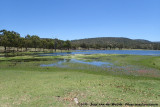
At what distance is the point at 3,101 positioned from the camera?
8.04m

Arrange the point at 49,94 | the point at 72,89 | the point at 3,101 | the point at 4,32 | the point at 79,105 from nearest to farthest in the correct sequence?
the point at 79,105
the point at 3,101
the point at 49,94
the point at 72,89
the point at 4,32

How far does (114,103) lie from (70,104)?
8.84 feet

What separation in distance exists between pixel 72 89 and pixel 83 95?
1701 millimetres

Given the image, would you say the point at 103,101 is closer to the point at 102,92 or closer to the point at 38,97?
the point at 102,92

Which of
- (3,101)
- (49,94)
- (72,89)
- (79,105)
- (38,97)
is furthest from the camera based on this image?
(72,89)

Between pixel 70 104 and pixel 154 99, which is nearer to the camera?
pixel 70 104

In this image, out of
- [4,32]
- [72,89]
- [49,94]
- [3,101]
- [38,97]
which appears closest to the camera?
[3,101]

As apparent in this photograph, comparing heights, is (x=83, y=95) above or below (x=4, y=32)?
below

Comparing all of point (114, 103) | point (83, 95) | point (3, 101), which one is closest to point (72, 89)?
point (83, 95)

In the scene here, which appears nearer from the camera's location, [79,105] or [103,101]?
[79,105]

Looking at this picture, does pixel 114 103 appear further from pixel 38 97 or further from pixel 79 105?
pixel 38 97

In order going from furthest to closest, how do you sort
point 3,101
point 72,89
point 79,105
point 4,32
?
point 4,32 < point 72,89 < point 3,101 < point 79,105

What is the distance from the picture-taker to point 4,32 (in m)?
96.4

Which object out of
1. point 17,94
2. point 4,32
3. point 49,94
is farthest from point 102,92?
point 4,32
